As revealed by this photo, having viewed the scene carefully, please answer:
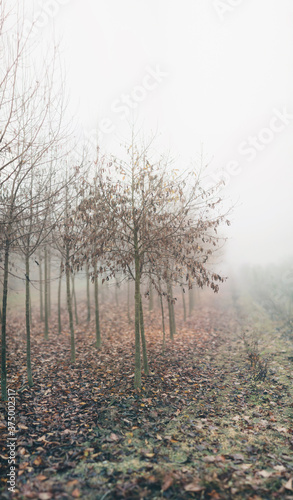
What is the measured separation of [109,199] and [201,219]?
2521 millimetres

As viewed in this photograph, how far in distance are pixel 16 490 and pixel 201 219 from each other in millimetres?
6268

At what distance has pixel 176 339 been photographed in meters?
12.6

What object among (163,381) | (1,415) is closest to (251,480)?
(163,381)

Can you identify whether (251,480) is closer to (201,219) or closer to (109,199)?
(201,219)

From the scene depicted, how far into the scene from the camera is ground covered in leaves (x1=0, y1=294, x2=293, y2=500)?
12.1ft

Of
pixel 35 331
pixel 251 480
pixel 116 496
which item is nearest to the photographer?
pixel 116 496

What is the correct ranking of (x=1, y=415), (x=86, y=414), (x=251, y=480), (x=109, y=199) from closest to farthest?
(x=251, y=480)
(x=1, y=415)
(x=86, y=414)
(x=109, y=199)

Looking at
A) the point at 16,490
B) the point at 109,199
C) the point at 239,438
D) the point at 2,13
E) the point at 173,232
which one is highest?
the point at 2,13

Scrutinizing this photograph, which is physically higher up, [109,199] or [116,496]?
[109,199]

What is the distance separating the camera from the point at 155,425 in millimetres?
5473

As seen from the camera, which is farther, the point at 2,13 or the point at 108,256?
the point at 108,256

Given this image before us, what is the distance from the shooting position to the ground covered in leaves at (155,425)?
3689 mm

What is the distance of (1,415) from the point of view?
17.8 ft

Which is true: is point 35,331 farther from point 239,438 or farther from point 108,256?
point 239,438
